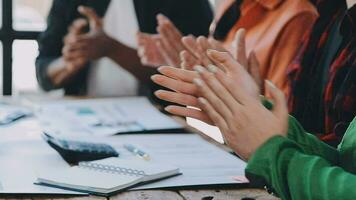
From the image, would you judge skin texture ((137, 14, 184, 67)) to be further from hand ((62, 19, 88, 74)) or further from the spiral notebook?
the spiral notebook

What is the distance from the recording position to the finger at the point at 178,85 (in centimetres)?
94

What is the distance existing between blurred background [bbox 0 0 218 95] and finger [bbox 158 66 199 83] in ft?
4.67

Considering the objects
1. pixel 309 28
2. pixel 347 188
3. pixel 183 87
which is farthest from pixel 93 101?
pixel 347 188

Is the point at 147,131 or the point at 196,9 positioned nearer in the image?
the point at 147,131

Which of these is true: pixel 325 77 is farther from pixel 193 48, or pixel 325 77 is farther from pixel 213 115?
pixel 213 115

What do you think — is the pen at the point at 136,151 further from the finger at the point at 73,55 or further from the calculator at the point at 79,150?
the finger at the point at 73,55

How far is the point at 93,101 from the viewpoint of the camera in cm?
193

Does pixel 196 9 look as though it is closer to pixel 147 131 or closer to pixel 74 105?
pixel 74 105

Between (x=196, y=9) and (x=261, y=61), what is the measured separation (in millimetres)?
555

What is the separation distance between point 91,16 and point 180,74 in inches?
52.0

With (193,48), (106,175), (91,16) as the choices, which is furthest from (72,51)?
(106,175)

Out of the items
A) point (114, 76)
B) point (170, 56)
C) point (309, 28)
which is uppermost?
point (309, 28)

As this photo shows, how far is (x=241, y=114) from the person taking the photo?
863mm

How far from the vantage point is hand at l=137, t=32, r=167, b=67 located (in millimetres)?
1964
